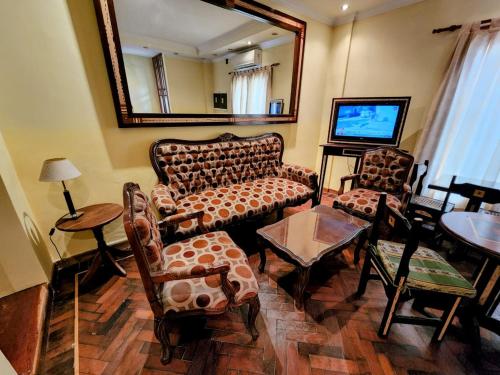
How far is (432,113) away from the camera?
2.44 meters

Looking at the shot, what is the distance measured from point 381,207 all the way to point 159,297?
4.50ft

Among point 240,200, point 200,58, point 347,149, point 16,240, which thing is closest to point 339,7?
point 347,149

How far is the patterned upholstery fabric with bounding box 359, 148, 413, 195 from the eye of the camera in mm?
2355

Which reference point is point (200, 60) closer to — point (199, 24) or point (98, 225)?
point (199, 24)

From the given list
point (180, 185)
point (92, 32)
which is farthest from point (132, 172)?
point (92, 32)

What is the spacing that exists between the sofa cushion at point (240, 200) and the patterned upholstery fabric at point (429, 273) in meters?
1.08

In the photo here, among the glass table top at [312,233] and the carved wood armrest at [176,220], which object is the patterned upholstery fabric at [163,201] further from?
the glass table top at [312,233]

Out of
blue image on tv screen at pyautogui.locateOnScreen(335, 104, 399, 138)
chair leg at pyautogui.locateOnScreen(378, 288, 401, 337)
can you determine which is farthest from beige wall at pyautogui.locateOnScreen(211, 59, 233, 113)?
chair leg at pyautogui.locateOnScreen(378, 288, 401, 337)

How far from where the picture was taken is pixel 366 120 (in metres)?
2.78

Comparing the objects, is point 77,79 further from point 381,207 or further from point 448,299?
point 448,299

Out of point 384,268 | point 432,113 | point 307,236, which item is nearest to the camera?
point 384,268

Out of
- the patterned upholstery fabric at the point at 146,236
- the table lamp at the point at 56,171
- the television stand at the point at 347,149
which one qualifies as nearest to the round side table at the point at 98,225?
the table lamp at the point at 56,171

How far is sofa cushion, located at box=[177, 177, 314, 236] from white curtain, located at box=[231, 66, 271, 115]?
0.96 metres

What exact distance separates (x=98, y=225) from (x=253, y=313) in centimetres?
125
